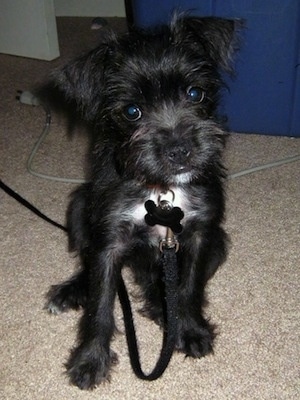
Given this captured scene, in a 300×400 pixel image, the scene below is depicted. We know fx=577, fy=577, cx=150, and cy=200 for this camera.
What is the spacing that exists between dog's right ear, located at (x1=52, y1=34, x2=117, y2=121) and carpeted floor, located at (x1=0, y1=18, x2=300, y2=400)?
2.47 ft

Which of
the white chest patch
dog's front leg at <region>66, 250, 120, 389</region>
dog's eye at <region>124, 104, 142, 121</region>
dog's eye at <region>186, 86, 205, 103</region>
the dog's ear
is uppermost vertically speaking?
the dog's ear

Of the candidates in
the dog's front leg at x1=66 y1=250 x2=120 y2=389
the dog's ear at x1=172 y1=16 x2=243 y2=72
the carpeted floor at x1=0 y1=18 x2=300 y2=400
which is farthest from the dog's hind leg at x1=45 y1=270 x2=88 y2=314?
the dog's ear at x1=172 y1=16 x2=243 y2=72

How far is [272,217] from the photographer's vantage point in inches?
99.7

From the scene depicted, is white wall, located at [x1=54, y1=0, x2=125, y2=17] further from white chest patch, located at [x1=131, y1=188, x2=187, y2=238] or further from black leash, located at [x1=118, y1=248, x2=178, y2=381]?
black leash, located at [x1=118, y1=248, x2=178, y2=381]

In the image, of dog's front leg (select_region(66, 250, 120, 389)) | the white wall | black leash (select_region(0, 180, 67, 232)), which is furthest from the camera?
the white wall

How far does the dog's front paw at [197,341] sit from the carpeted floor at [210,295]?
30 millimetres

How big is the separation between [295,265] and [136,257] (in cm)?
66

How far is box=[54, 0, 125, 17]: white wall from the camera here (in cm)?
538

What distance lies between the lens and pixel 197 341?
1879 mm

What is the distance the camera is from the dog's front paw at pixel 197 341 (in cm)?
187

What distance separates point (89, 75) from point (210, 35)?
413 mm

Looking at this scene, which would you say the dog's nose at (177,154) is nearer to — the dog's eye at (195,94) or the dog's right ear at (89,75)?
the dog's eye at (195,94)

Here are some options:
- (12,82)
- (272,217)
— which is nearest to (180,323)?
(272,217)

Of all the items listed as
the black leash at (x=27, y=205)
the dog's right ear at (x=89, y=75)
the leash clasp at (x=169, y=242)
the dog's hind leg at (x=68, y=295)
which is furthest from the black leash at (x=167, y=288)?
the black leash at (x=27, y=205)
